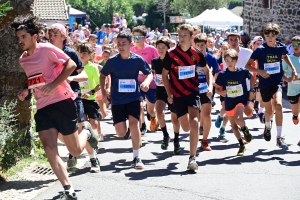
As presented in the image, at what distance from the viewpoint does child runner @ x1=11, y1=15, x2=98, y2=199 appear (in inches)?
264

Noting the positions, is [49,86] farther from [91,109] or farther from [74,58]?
[91,109]

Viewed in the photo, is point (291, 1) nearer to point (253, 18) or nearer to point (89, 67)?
point (253, 18)

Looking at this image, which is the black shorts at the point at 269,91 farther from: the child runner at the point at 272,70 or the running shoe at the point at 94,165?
the running shoe at the point at 94,165

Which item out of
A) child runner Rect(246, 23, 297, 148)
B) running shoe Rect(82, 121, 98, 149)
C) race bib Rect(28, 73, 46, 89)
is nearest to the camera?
race bib Rect(28, 73, 46, 89)

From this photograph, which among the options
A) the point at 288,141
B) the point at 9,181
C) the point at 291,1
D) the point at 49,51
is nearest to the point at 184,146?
the point at 288,141

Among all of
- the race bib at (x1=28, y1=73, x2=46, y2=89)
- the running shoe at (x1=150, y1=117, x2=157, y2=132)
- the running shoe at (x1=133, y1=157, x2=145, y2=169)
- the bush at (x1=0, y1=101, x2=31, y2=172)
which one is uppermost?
the race bib at (x1=28, y1=73, x2=46, y2=89)

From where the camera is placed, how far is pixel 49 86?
664 centimetres

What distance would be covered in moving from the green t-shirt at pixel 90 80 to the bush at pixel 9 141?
1525 millimetres

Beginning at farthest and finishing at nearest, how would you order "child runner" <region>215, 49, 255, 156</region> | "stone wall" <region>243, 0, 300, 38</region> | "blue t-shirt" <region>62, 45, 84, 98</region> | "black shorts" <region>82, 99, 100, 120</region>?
"stone wall" <region>243, 0, 300, 38</region> < "child runner" <region>215, 49, 255, 156</region> < "black shorts" <region>82, 99, 100, 120</region> < "blue t-shirt" <region>62, 45, 84, 98</region>

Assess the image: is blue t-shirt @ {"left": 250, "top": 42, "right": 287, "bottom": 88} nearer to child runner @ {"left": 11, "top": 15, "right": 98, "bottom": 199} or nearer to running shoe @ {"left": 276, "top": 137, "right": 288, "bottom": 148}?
running shoe @ {"left": 276, "top": 137, "right": 288, "bottom": 148}

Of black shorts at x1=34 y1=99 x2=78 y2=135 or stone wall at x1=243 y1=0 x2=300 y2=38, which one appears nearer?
black shorts at x1=34 y1=99 x2=78 y2=135

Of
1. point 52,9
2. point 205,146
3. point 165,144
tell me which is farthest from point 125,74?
point 52,9

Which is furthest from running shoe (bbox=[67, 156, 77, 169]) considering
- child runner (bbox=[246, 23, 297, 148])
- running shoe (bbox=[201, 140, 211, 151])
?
child runner (bbox=[246, 23, 297, 148])

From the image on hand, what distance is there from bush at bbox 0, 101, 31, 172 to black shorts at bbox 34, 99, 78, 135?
2.52ft
